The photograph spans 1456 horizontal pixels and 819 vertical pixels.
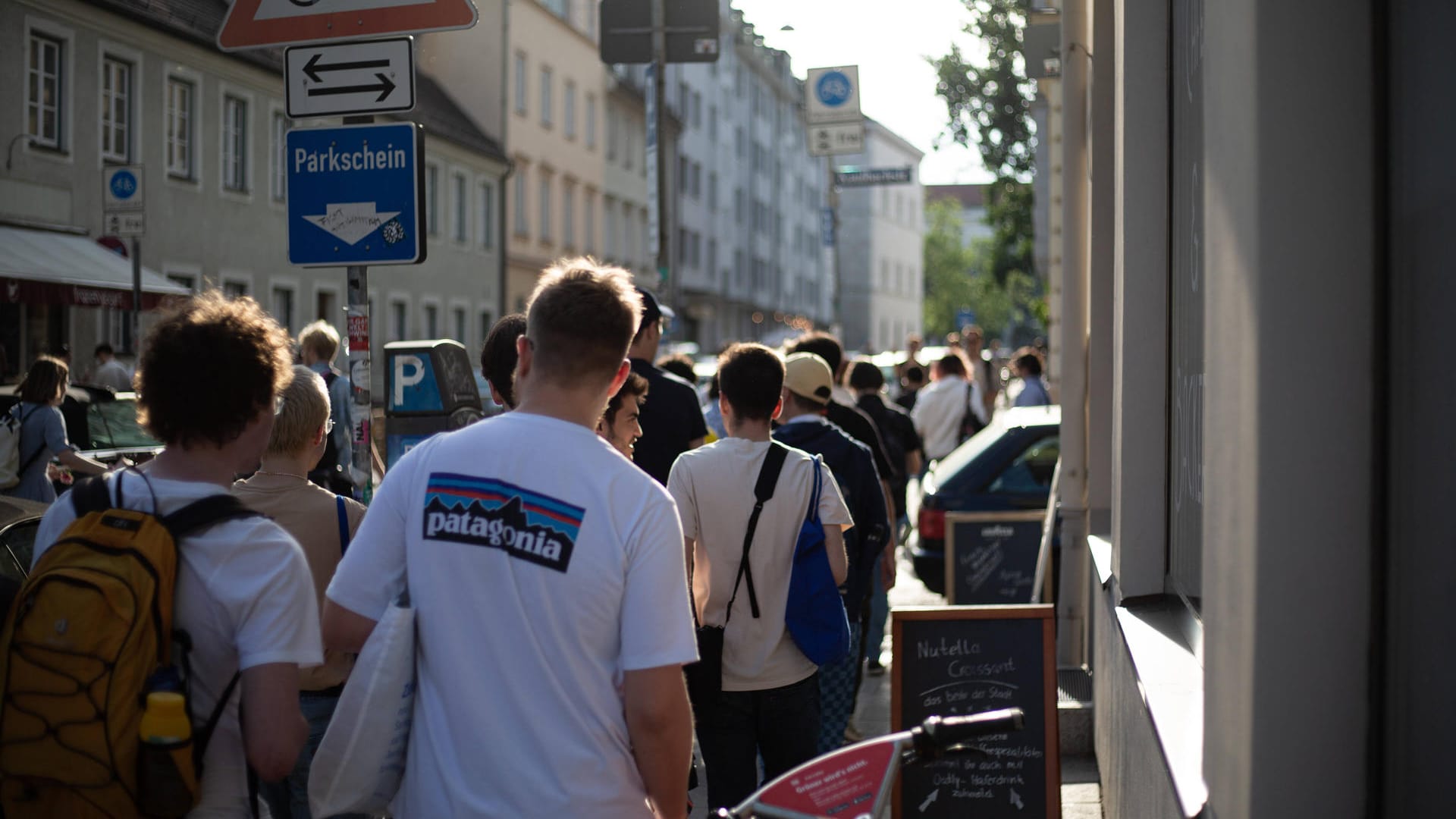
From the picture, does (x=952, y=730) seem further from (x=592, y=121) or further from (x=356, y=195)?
(x=592, y=121)

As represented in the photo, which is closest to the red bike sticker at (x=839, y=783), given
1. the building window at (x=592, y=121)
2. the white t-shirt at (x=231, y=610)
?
the white t-shirt at (x=231, y=610)

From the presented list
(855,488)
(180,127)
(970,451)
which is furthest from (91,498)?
(180,127)

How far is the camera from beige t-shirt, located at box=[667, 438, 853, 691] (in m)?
4.82

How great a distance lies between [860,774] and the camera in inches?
99.3

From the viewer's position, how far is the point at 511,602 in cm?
269

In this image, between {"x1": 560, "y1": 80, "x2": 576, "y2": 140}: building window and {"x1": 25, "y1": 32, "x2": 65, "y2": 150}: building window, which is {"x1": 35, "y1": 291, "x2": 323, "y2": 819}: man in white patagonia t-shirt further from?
{"x1": 560, "y1": 80, "x2": 576, "y2": 140}: building window

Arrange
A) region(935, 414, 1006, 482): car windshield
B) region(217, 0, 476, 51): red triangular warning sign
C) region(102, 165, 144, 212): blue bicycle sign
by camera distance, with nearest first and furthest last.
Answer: region(217, 0, 476, 51): red triangular warning sign < region(935, 414, 1006, 482): car windshield < region(102, 165, 144, 212): blue bicycle sign

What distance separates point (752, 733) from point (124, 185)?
1137 centimetres

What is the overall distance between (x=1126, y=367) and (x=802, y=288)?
81.4 m

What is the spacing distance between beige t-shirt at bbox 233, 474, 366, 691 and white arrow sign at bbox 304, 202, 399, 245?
224cm

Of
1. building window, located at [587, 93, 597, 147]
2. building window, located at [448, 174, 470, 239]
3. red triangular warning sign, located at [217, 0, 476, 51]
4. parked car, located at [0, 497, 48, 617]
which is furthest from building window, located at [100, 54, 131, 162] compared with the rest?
building window, located at [587, 93, 597, 147]

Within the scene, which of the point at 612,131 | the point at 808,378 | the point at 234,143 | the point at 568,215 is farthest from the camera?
the point at 612,131

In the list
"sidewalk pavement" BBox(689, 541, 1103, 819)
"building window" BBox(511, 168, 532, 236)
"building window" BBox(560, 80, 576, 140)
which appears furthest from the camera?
"building window" BBox(560, 80, 576, 140)

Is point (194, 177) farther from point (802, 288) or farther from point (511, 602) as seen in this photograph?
point (802, 288)
